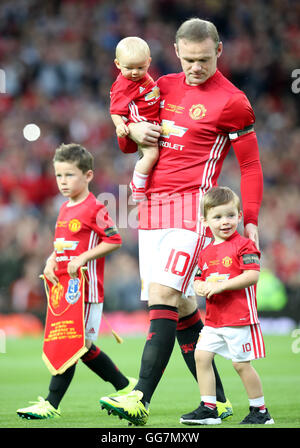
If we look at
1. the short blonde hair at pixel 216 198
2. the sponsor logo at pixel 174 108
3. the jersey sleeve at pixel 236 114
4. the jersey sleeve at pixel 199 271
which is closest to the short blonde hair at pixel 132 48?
the sponsor logo at pixel 174 108

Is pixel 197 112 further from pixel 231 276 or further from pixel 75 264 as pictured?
pixel 75 264

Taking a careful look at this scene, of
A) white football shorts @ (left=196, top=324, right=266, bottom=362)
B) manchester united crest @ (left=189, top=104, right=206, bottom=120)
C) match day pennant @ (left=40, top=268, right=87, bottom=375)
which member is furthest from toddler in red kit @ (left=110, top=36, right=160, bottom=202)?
white football shorts @ (left=196, top=324, right=266, bottom=362)

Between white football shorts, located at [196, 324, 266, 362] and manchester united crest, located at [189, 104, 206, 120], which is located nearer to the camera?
white football shorts, located at [196, 324, 266, 362]

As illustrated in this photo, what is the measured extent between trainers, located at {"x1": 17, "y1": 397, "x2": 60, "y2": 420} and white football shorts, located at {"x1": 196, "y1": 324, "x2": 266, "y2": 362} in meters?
0.99

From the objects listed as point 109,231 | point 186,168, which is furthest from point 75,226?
point 186,168

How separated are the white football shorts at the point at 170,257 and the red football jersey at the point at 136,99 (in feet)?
2.30

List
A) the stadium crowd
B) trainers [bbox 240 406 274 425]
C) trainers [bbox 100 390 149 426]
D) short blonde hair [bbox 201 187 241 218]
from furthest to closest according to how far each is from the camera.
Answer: the stadium crowd, short blonde hair [bbox 201 187 241 218], trainers [bbox 240 406 274 425], trainers [bbox 100 390 149 426]

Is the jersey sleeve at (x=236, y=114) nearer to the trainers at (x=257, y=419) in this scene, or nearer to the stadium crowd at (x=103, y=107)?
the trainers at (x=257, y=419)

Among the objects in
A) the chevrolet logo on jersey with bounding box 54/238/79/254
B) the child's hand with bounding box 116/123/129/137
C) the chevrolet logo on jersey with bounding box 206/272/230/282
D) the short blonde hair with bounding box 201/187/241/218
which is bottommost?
the chevrolet logo on jersey with bounding box 206/272/230/282

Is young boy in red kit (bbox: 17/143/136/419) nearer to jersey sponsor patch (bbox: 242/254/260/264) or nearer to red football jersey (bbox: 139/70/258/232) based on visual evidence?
red football jersey (bbox: 139/70/258/232)

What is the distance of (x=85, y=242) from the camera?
5.16 metres

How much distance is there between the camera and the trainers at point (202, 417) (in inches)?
169

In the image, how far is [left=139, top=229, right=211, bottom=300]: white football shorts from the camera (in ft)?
14.8

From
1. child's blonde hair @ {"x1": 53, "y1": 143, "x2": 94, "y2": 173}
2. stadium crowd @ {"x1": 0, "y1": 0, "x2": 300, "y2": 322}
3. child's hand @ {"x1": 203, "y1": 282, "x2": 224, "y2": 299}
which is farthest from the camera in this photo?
stadium crowd @ {"x1": 0, "y1": 0, "x2": 300, "y2": 322}
